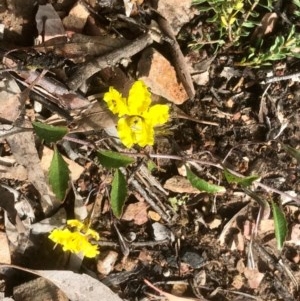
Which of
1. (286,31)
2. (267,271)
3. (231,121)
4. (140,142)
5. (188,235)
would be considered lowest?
(267,271)

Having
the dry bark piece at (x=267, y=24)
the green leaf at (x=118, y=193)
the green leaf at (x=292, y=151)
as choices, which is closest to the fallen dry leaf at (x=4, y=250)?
the green leaf at (x=118, y=193)

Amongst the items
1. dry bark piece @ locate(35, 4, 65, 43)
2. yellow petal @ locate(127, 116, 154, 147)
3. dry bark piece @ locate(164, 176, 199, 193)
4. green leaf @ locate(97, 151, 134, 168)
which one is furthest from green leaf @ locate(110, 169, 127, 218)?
dry bark piece @ locate(35, 4, 65, 43)

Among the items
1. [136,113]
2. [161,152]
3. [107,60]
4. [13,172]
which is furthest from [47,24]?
[161,152]

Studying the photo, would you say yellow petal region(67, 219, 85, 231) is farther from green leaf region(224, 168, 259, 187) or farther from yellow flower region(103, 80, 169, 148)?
green leaf region(224, 168, 259, 187)

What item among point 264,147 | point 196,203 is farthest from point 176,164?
point 264,147

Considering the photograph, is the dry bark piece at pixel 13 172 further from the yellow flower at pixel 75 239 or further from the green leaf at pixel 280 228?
the green leaf at pixel 280 228

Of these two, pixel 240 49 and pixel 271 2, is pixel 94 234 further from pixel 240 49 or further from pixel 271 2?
pixel 271 2

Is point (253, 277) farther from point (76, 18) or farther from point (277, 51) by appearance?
point (76, 18)
